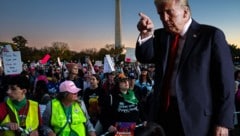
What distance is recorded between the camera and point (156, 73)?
3311 mm

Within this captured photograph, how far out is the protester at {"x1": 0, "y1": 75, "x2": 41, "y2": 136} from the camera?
5449 mm

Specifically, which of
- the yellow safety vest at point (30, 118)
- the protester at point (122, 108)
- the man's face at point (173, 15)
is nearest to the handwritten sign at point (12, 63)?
the protester at point (122, 108)

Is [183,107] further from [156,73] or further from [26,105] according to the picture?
[26,105]

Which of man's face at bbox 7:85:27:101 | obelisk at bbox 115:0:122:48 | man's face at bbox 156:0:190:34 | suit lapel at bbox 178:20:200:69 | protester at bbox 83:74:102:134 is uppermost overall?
obelisk at bbox 115:0:122:48

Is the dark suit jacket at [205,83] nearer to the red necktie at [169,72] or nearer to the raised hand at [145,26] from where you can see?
the red necktie at [169,72]

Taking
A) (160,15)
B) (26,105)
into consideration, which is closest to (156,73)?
(160,15)

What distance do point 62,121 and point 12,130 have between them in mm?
726

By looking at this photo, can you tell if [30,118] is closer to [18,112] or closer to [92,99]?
[18,112]

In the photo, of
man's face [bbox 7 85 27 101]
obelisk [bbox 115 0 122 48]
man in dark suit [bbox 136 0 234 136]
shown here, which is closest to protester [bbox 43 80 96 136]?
man's face [bbox 7 85 27 101]

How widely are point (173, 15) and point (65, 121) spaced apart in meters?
3.24

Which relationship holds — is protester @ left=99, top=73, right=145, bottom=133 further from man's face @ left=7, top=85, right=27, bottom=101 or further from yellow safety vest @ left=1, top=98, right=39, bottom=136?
man's face @ left=7, top=85, right=27, bottom=101

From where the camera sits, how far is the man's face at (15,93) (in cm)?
562

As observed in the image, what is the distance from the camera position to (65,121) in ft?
19.2

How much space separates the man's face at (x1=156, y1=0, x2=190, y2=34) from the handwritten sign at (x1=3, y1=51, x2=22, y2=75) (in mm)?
8053
